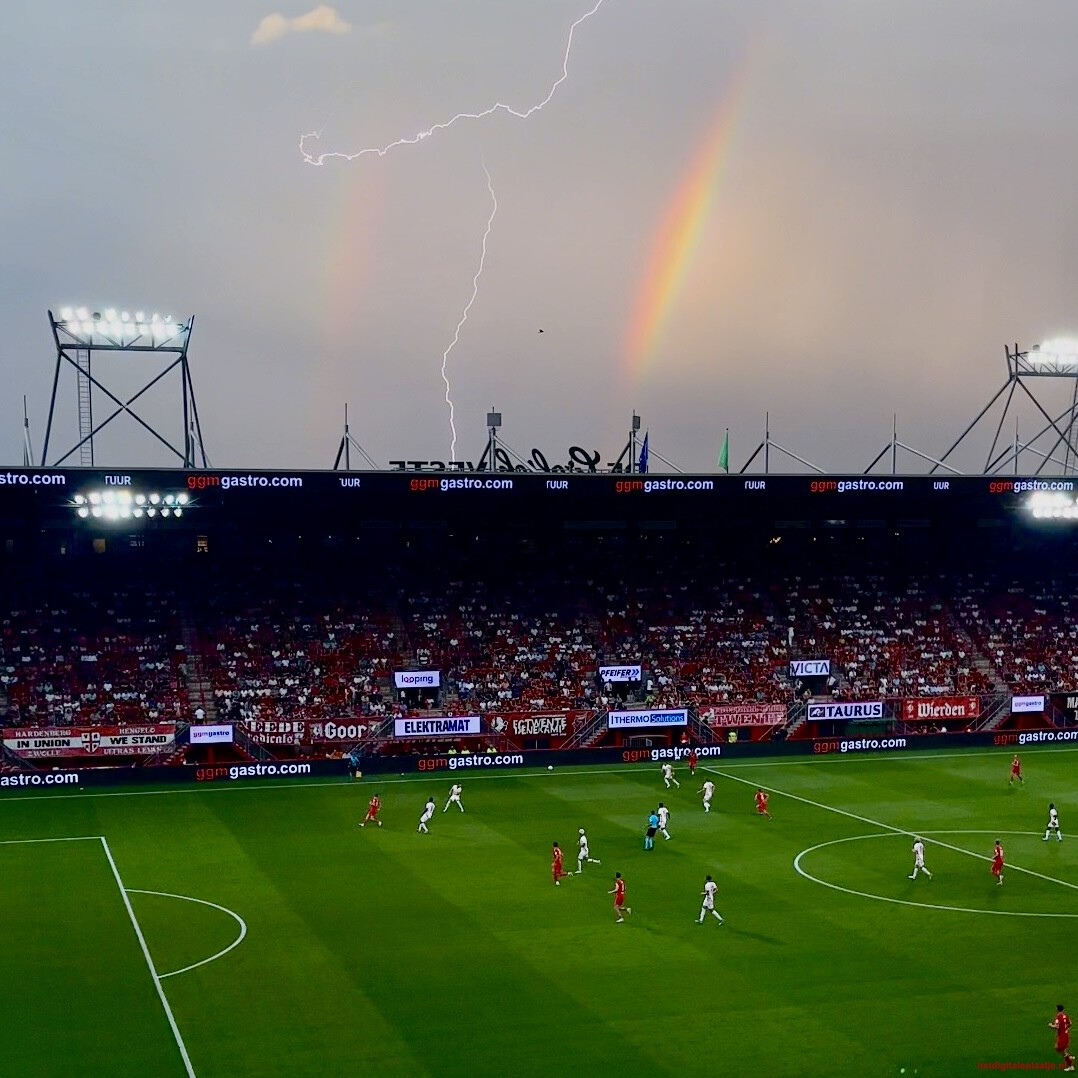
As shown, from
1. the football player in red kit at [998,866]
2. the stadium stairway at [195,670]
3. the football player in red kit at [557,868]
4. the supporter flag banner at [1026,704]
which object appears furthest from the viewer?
the supporter flag banner at [1026,704]

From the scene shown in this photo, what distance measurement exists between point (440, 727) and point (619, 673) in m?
9.53

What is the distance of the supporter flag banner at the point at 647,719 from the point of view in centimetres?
6000

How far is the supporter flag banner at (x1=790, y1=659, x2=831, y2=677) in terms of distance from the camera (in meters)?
65.1

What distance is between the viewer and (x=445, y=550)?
69625 mm

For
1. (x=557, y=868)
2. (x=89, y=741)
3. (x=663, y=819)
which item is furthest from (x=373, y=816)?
(x=89, y=741)

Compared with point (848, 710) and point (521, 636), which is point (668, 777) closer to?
point (848, 710)

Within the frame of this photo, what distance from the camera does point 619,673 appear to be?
207 ft

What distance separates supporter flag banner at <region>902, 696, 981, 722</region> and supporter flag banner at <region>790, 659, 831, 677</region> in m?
4.01

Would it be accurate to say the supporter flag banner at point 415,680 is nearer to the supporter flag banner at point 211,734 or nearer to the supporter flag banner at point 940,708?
the supporter flag banner at point 211,734

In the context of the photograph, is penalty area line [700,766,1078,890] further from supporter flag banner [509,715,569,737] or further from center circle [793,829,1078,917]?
supporter flag banner [509,715,569,737]

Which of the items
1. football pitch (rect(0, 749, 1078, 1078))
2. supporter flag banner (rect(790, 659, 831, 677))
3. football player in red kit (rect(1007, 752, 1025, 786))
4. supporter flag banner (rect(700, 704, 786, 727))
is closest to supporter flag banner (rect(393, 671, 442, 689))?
football pitch (rect(0, 749, 1078, 1078))

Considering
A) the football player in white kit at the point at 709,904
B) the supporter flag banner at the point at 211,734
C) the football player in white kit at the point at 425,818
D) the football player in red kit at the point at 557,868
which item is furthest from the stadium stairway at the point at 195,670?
the football player in white kit at the point at 709,904

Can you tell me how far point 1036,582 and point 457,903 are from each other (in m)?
50.2

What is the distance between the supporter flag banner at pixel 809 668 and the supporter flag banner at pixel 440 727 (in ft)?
53.8
